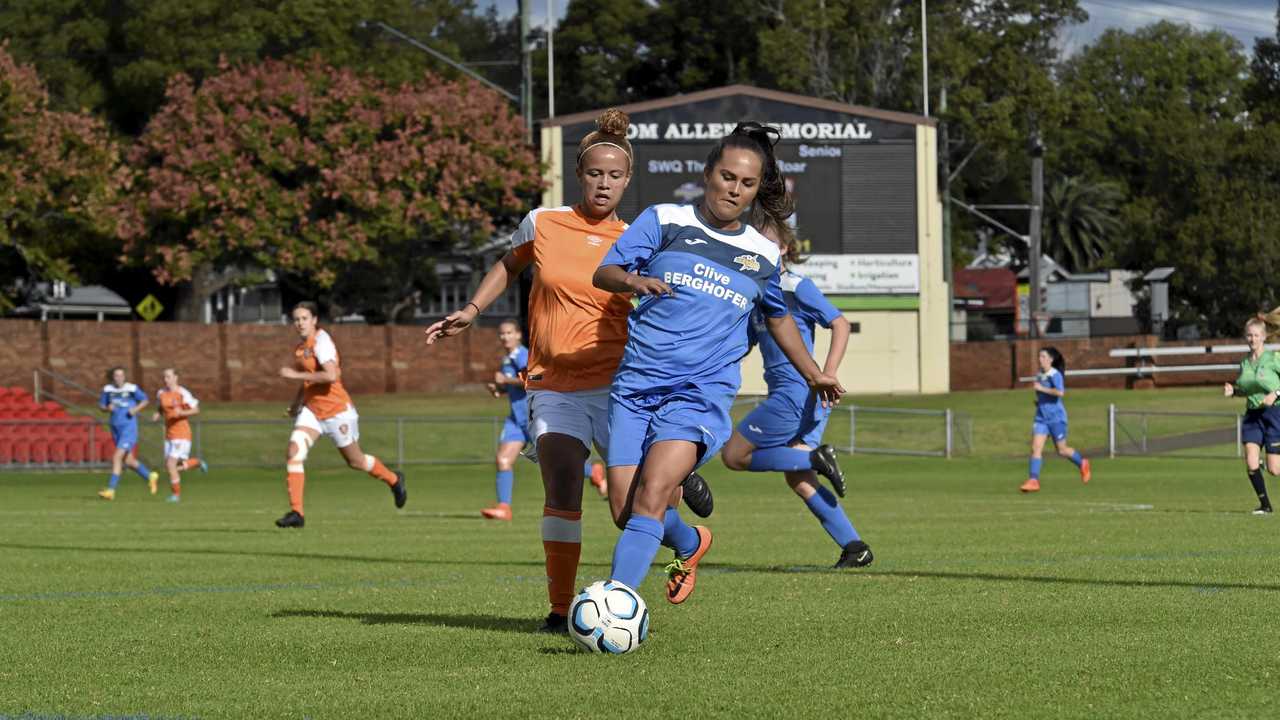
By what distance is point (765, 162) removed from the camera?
26.1 ft

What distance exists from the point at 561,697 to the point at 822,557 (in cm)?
646

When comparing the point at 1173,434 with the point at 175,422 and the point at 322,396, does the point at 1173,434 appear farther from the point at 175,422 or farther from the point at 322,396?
the point at 322,396

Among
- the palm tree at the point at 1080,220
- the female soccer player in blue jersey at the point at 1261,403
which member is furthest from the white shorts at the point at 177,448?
the palm tree at the point at 1080,220

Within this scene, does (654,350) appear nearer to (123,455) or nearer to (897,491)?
(897,491)

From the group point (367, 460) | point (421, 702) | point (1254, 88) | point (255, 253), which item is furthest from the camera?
point (1254, 88)

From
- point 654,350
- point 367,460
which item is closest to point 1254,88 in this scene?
point 367,460

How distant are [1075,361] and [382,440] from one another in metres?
29.3

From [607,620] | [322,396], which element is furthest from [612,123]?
[322,396]

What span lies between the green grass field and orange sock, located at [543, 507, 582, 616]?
20 cm

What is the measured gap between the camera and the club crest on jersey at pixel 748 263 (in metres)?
7.80

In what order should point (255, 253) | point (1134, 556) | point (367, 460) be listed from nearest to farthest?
1. point (1134, 556)
2. point (367, 460)
3. point (255, 253)

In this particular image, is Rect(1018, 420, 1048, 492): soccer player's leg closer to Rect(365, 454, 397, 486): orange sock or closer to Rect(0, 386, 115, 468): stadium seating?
Rect(365, 454, 397, 486): orange sock

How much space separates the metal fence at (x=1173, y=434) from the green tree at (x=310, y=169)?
1772 centimetres

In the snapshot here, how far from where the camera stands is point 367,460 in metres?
17.6
